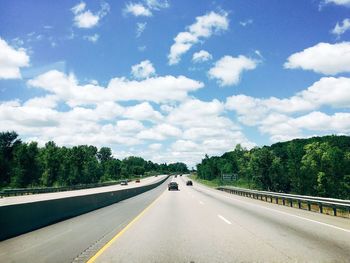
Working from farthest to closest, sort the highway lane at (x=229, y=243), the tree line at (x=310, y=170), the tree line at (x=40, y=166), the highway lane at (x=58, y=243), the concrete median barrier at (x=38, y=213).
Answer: the tree line at (x=40, y=166)
the tree line at (x=310, y=170)
the concrete median barrier at (x=38, y=213)
the highway lane at (x=58, y=243)
the highway lane at (x=229, y=243)

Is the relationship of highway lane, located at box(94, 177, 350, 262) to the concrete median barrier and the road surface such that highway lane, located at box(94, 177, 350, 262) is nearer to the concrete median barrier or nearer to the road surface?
the road surface

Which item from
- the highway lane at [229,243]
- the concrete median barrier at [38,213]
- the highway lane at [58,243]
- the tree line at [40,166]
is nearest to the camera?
the highway lane at [229,243]

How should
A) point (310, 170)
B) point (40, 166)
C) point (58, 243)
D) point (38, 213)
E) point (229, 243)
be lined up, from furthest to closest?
1. point (40, 166)
2. point (310, 170)
3. point (38, 213)
4. point (58, 243)
5. point (229, 243)

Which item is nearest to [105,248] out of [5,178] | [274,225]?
[274,225]

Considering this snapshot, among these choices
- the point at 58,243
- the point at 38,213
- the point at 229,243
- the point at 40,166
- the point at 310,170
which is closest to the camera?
the point at 229,243

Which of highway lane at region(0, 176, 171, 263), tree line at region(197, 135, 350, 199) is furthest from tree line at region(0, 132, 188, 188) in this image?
highway lane at region(0, 176, 171, 263)

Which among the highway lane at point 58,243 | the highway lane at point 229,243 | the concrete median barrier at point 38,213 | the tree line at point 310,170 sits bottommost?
the highway lane at point 229,243

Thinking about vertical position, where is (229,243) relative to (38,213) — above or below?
below

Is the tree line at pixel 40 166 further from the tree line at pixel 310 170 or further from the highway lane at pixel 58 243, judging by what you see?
the highway lane at pixel 58 243

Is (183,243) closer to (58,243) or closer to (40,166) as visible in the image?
(58,243)

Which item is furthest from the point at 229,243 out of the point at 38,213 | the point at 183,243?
the point at 38,213

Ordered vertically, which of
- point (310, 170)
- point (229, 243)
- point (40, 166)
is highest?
point (40, 166)

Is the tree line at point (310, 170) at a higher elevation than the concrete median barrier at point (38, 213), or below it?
higher

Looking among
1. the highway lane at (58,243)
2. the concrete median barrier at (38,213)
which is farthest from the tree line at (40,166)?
the highway lane at (58,243)
